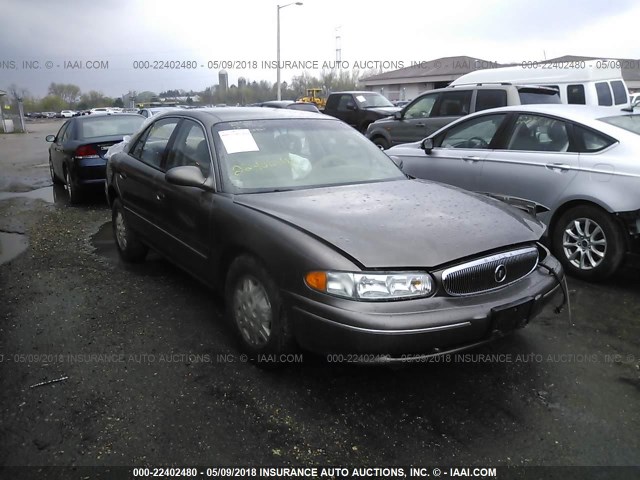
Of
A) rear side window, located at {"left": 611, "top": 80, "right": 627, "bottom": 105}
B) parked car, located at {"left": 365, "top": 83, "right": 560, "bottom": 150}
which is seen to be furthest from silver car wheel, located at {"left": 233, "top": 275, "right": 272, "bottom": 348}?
rear side window, located at {"left": 611, "top": 80, "right": 627, "bottom": 105}

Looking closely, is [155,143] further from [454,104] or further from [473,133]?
[454,104]

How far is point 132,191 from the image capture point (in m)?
4.91

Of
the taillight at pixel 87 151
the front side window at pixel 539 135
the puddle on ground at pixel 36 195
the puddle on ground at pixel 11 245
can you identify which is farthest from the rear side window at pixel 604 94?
the puddle on ground at pixel 36 195

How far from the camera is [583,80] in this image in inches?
398

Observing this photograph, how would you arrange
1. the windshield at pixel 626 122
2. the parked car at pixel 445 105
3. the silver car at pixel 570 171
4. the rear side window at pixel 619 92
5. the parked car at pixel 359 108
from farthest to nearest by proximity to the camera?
the parked car at pixel 359 108, the rear side window at pixel 619 92, the parked car at pixel 445 105, the windshield at pixel 626 122, the silver car at pixel 570 171

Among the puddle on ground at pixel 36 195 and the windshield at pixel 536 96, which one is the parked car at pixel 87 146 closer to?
the puddle on ground at pixel 36 195

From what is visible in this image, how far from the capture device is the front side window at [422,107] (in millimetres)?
10035

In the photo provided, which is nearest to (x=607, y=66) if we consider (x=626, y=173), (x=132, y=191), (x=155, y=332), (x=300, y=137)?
(x=626, y=173)

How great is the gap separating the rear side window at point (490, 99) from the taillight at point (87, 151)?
6505 millimetres

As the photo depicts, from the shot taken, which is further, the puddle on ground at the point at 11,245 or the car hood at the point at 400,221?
the puddle on ground at the point at 11,245

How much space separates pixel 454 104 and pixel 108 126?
6.20m

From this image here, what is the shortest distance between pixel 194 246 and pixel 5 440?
1.66m

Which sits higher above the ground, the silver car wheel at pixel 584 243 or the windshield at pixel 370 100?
the windshield at pixel 370 100

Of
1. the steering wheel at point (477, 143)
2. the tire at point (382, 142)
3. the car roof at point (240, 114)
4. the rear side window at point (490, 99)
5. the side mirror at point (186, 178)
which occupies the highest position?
the rear side window at point (490, 99)
